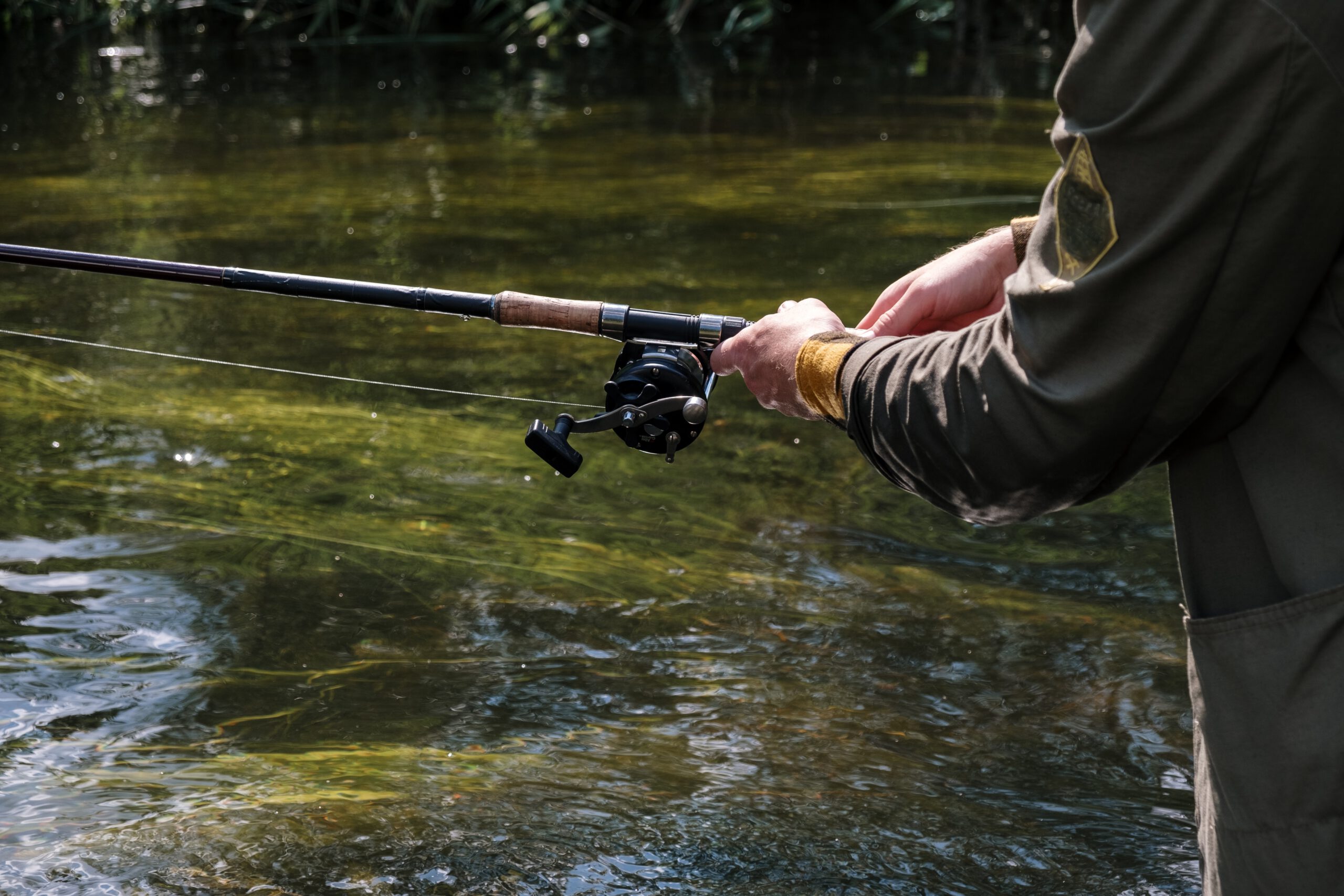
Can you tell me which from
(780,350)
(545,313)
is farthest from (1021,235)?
(545,313)

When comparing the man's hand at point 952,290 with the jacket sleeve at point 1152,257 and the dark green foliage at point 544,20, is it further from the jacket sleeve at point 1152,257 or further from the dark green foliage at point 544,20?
the dark green foliage at point 544,20

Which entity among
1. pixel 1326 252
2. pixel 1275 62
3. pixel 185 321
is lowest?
pixel 185 321

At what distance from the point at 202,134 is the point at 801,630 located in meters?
6.35

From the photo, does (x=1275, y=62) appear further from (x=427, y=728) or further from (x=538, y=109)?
(x=538, y=109)

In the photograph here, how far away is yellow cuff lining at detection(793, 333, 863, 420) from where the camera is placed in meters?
1.37

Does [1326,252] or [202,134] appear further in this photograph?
[202,134]

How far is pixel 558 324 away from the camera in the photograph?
201 cm

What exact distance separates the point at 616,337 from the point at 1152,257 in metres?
1.01

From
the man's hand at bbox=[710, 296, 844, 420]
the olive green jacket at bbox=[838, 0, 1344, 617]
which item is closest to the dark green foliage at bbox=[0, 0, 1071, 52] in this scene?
the man's hand at bbox=[710, 296, 844, 420]

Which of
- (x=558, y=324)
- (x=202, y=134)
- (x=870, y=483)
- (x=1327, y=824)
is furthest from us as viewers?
(x=202, y=134)

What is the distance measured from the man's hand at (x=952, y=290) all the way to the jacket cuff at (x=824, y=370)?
0.24 meters

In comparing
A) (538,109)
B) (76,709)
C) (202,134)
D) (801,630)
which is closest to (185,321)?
(76,709)

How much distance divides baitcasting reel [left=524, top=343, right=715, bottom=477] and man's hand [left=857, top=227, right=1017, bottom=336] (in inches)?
9.9

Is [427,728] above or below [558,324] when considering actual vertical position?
below
